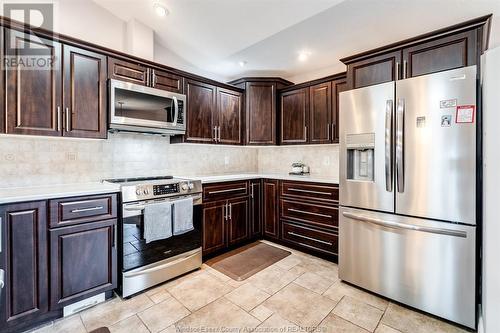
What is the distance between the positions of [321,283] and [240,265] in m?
0.91

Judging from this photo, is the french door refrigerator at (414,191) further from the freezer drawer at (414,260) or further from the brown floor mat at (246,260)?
the brown floor mat at (246,260)

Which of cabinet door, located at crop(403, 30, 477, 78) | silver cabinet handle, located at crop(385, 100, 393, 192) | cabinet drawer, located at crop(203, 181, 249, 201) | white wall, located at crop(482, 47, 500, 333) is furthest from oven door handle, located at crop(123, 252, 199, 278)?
cabinet door, located at crop(403, 30, 477, 78)

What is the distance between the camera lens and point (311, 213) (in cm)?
297

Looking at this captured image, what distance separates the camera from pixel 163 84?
2.74 metres

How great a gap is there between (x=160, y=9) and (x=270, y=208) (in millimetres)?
2749

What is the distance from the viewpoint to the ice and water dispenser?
2174 millimetres

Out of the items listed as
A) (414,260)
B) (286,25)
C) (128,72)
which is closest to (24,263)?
(128,72)

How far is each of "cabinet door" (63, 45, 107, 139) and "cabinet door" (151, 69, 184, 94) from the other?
503 mm

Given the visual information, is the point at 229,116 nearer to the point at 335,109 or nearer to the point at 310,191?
the point at 335,109

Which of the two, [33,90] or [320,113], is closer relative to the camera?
[33,90]

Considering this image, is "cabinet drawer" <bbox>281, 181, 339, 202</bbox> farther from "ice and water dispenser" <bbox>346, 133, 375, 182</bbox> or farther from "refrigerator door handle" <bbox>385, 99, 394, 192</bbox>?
"refrigerator door handle" <bbox>385, 99, 394, 192</bbox>

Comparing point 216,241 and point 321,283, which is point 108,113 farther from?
point 321,283

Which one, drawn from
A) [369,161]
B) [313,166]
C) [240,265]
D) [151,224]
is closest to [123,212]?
[151,224]

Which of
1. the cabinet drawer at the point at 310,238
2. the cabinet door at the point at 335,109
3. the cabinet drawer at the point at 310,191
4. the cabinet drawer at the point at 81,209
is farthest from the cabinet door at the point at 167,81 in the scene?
Answer: the cabinet drawer at the point at 310,238
